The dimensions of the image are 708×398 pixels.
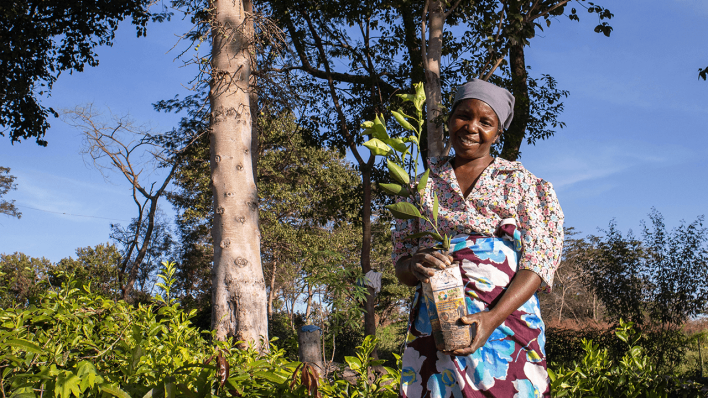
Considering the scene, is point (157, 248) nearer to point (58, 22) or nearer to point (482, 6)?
point (58, 22)

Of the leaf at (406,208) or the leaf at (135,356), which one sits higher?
the leaf at (406,208)

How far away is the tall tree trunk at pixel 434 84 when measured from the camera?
6.84m

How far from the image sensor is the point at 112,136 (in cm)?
1633

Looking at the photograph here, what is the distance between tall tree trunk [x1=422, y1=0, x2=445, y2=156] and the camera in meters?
6.84

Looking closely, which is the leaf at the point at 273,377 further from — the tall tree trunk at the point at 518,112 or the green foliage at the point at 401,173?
the tall tree trunk at the point at 518,112

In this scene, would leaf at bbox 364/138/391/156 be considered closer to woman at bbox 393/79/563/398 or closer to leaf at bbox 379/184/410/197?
leaf at bbox 379/184/410/197

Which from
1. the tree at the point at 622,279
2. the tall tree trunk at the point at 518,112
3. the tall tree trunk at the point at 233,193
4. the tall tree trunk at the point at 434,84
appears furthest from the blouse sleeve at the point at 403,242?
the tree at the point at 622,279

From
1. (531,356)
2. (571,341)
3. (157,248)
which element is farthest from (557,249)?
(157,248)

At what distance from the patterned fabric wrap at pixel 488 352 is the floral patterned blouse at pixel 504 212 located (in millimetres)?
47

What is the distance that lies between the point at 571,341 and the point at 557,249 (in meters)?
11.7

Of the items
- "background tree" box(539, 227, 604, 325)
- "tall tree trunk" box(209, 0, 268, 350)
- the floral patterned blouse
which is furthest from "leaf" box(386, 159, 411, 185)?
"background tree" box(539, 227, 604, 325)

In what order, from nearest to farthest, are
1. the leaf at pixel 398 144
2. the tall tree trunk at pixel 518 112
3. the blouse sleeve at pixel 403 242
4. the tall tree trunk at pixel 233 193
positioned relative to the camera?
the leaf at pixel 398 144 < the blouse sleeve at pixel 403 242 < the tall tree trunk at pixel 233 193 < the tall tree trunk at pixel 518 112

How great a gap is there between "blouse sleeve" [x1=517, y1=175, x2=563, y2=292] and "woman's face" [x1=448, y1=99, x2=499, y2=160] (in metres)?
0.20

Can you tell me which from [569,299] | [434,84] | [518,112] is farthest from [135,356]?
[569,299]
